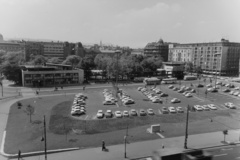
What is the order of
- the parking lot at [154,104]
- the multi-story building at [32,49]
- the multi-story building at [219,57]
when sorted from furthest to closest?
the multi-story building at [32,49], the multi-story building at [219,57], the parking lot at [154,104]

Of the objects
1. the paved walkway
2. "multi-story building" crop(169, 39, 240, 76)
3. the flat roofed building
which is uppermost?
"multi-story building" crop(169, 39, 240, 76)

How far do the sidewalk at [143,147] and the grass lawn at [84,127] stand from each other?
1323 millimetres

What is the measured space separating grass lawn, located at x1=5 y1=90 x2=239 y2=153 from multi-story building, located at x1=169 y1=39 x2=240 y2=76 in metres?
62.4

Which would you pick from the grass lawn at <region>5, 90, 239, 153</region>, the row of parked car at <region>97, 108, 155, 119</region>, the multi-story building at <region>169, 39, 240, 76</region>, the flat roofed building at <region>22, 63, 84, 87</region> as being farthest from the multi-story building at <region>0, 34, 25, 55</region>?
the row of parked car at <region>97, 108, 155, 119</region>

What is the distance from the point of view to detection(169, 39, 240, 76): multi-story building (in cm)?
9300

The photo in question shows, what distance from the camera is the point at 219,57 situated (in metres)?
91.9

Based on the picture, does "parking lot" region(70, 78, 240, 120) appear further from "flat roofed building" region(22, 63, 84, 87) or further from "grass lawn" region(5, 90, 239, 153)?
"flat roofed building" region(22, 63, 84, 87)

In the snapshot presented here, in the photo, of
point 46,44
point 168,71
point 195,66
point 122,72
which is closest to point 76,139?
point 122,72

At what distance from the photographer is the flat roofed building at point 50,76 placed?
60250 millimetres

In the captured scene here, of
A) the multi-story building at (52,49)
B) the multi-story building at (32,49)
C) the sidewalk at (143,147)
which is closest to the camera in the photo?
the sidewalk at (143,147)

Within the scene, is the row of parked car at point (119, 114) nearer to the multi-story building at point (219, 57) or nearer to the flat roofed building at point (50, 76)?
the flat roofed building at point (50, 76)

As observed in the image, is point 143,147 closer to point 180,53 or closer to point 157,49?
point 180,53

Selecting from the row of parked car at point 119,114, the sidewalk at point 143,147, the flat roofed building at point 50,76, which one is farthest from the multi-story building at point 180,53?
the sidewalk at point 143,147

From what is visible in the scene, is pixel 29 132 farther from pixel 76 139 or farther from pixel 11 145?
pixel 76 139
